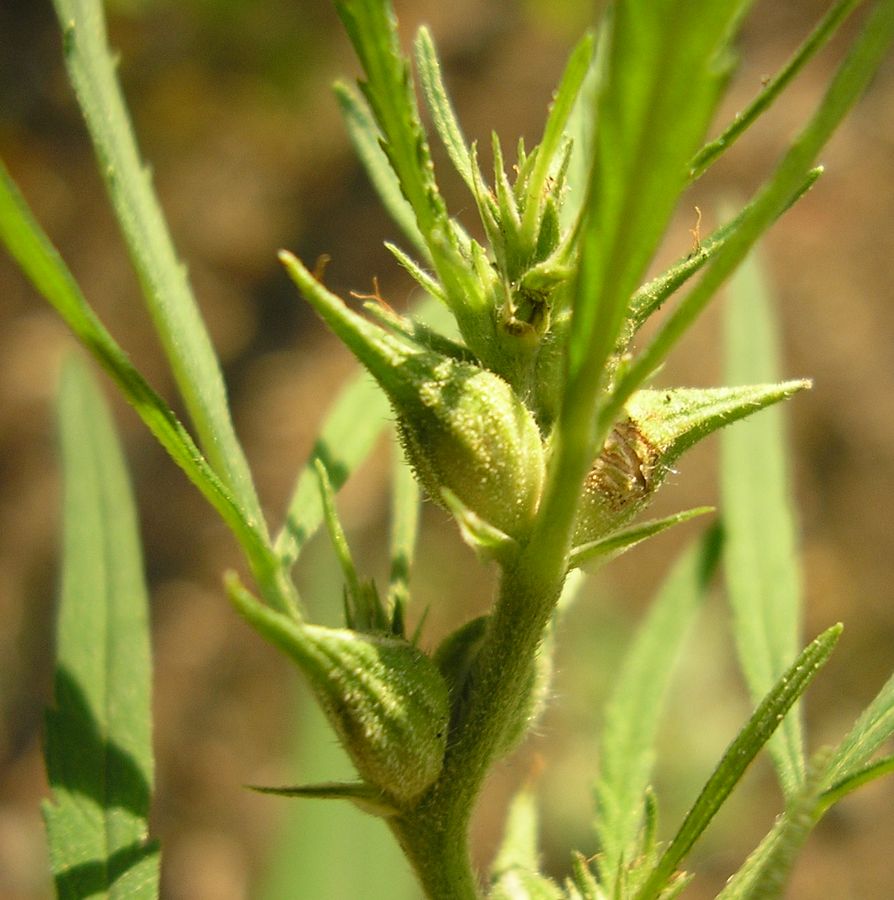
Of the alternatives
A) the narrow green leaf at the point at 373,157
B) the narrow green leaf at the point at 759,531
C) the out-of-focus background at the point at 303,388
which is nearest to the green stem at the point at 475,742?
the narrow green leaf at the point at 759,531

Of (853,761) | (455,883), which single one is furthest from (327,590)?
(853,761)

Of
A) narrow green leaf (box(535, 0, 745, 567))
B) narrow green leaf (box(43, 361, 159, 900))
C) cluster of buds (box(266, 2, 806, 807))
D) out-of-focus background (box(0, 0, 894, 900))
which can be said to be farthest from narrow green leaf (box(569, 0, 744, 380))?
out-of-focus background (box(0, 0, 894, 900))

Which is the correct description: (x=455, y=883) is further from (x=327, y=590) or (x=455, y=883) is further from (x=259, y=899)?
(x=259, y=899)

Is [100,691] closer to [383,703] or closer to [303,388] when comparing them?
[383,703]

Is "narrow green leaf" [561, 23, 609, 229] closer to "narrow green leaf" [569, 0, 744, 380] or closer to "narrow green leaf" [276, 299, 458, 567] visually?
"narrow green leaf" [276, 299, 458, 567]

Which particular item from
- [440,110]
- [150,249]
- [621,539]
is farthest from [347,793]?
[440,110]

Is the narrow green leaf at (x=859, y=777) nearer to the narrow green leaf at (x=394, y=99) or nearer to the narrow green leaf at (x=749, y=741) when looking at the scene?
the narrow green leaf at (x=749, y=741)
